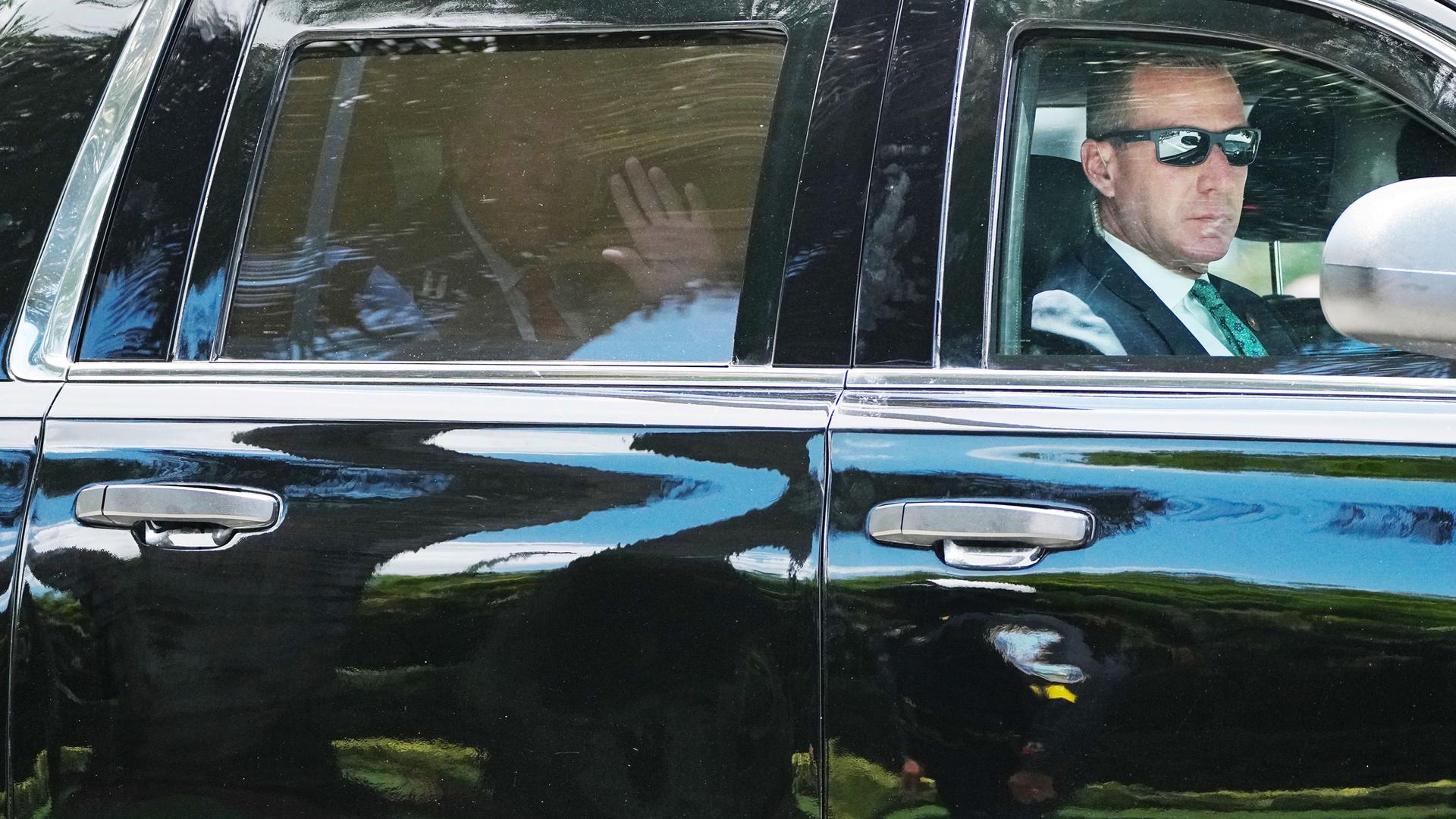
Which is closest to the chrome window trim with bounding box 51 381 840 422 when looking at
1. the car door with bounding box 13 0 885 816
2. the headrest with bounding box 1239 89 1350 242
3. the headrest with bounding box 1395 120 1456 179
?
the car door with bounding box 13 0 885 816

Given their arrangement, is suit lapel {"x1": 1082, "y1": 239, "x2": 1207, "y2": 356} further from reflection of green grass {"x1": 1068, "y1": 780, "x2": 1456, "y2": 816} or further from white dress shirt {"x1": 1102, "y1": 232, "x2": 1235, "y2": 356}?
reflection of green grass {"x1": 1068, "y1": 780, "x2": 1456, "y2": 816}

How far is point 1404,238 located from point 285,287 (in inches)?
51.9

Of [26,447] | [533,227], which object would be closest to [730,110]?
[533,227]

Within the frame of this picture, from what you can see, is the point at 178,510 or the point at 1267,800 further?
the point at 178,510

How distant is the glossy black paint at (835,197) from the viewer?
1.68m

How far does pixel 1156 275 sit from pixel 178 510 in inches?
46.2

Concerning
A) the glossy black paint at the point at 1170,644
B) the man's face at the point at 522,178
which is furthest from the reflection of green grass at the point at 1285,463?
the man's face at the point at 522,178

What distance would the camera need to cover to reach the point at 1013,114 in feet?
5.69

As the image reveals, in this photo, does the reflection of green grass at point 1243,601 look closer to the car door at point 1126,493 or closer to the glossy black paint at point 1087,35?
the car door at point 1126,493

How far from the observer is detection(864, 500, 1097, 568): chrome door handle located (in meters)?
1.49

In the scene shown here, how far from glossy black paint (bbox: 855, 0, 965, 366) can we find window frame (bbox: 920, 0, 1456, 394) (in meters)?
0.02

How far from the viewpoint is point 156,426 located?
5.85 feet

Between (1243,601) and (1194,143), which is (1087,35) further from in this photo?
(1243,601)

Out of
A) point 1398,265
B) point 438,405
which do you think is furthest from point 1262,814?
point 438,405
